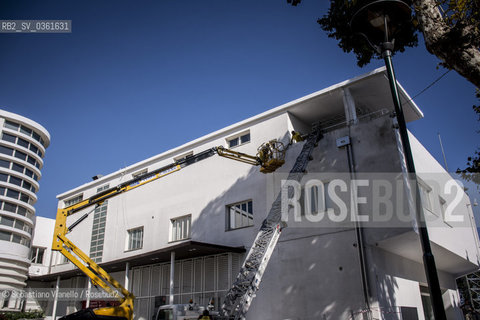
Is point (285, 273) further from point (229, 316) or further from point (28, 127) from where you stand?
point (28, 127)

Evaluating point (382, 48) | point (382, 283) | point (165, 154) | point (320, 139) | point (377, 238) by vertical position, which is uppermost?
point (165, 154)

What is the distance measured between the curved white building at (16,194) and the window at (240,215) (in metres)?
12.1

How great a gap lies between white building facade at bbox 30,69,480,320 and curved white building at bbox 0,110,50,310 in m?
4.95

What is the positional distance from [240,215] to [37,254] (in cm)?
2298

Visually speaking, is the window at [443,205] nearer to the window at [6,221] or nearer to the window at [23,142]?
the window at [6,221]

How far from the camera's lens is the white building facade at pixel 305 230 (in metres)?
17.0

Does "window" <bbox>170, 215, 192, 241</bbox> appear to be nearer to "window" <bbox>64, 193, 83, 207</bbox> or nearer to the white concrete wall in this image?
"window" <bbox>64, 193, 83, 207</bbox>

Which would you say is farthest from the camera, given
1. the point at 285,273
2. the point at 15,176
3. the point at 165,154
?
the point at 165,154

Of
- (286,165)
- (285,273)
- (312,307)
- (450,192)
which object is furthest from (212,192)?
(450,192)

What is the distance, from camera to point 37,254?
35.1 meters

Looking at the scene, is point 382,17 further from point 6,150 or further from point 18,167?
point 18,167

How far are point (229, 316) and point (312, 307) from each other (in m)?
4.44

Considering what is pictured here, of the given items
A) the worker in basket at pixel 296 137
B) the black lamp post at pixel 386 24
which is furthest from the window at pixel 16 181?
the black lamp post at pixel 386 24

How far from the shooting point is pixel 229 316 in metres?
14.9
